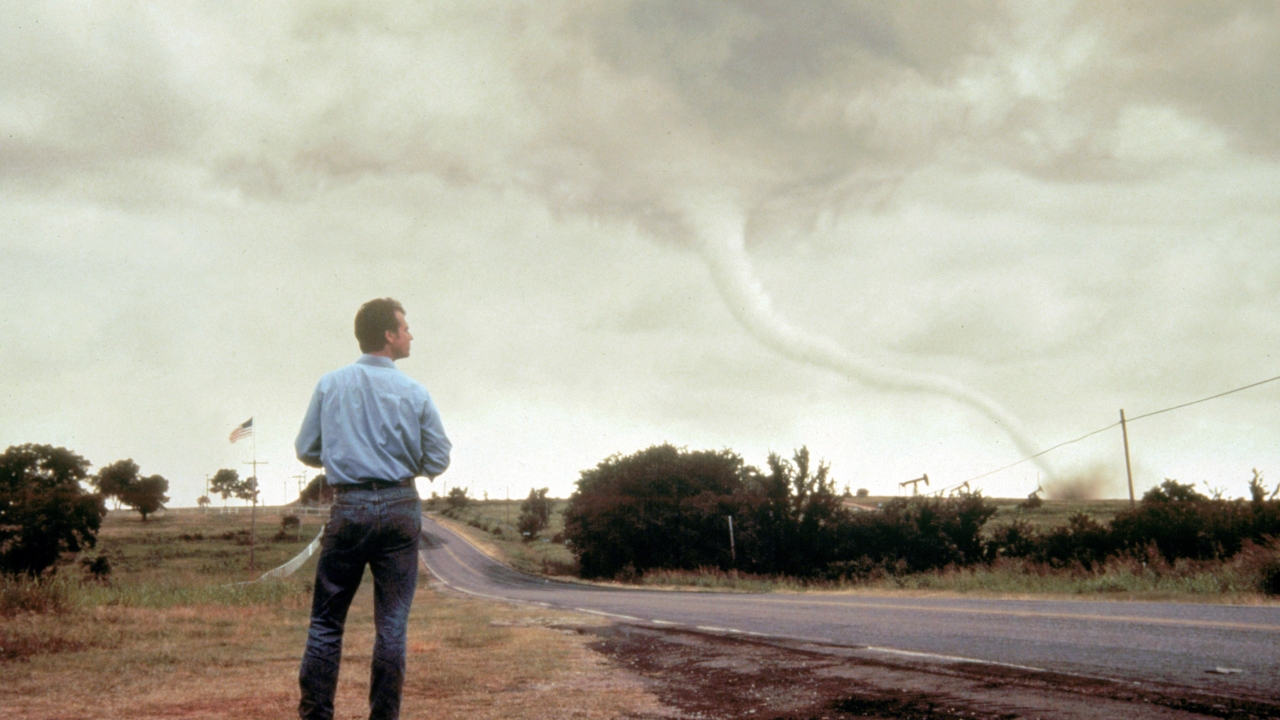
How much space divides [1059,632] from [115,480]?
11658cm

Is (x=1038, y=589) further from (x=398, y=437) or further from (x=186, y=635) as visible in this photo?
(x=398, y=437)

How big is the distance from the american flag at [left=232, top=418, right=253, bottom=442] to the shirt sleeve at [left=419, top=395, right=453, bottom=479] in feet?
119

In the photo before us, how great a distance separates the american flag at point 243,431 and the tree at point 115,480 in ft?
259

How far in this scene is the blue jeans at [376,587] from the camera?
3.80 meters

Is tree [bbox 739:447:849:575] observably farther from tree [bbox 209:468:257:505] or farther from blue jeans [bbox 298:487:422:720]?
tree [bbox 209:468:257:505]

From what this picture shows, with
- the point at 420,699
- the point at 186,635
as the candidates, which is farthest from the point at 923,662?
the point at 186,635

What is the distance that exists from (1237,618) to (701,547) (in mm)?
41905

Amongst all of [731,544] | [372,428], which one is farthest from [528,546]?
[372,428]

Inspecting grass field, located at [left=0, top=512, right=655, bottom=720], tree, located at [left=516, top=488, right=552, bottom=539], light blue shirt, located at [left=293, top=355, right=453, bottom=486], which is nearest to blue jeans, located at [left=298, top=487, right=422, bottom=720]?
light blue shirt, located at [left=293, top=355, right=453, bottom=486]

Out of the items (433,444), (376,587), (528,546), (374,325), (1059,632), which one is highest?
(374,325)

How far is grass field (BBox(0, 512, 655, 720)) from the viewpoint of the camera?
213 inches

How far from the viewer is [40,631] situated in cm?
948

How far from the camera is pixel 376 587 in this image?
151 inches

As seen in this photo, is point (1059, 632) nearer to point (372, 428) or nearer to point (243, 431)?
point (372, 428)
